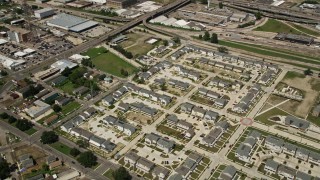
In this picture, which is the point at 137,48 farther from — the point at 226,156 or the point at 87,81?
the point at 226,156

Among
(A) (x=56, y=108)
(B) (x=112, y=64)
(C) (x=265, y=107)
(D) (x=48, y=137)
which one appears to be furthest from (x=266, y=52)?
(D) (x=48, y=137)

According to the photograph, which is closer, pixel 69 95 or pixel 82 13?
pixel 69 95

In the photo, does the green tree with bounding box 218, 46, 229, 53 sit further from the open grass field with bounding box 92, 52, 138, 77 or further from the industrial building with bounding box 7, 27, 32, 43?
the industrial building with bounding box 7, 27, 32, 43

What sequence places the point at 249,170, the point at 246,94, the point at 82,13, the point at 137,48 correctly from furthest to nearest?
the point at 82,13 < the point at 137,48 < the point at 246,94 < the point at 249,170

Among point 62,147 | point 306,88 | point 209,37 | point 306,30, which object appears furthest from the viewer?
point 306,30

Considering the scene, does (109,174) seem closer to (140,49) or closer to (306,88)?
(306,88)

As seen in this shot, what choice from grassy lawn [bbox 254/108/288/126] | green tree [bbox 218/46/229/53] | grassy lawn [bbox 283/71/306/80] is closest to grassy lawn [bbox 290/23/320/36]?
grassy lawn [bbox 283/71/306/80]

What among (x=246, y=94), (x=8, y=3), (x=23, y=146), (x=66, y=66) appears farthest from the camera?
(x=8, y=3)

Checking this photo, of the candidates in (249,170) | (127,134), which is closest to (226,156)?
(249,170)
